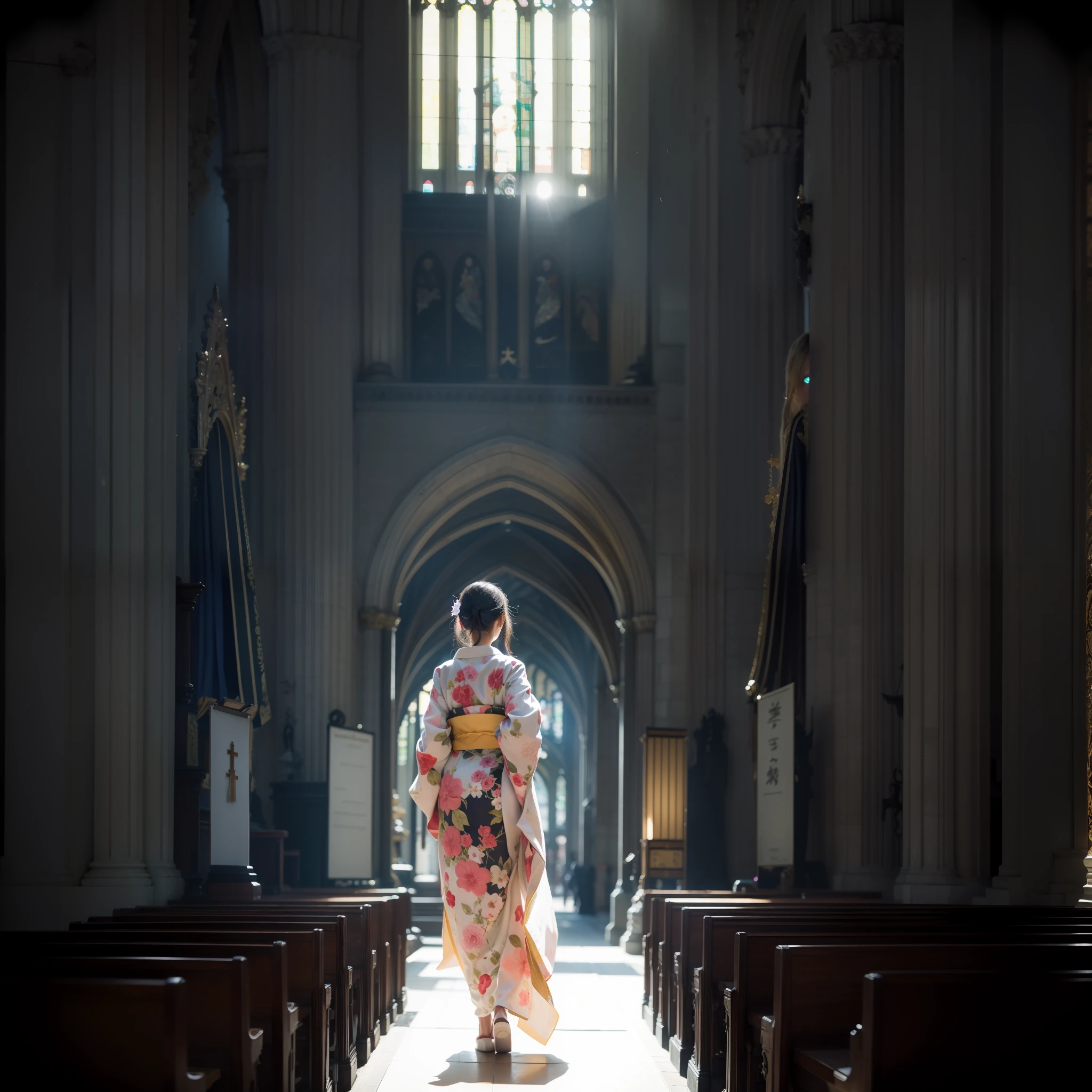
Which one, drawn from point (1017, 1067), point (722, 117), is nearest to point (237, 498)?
point (722, 117)

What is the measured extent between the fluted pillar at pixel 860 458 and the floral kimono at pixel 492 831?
4.49 m

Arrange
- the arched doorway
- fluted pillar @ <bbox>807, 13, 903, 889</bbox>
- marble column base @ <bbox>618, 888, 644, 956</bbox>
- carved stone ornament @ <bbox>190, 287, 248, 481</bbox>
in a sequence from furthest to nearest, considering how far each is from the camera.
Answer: the arched doorway → marble column base @ <bbox>618, 888, 644, 956</bbox> → fluted pillar @ <bbox>807, 13, 903, 889</bbox> → carved stone ornament @ <bbox>190, 287, 248, 481</bbox>

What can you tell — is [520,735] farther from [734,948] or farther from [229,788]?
[229,788]

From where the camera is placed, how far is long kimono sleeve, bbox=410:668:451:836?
5.73 metres

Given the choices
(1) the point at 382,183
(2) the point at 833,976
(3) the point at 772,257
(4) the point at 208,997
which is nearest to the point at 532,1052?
(2) the point at 833,976

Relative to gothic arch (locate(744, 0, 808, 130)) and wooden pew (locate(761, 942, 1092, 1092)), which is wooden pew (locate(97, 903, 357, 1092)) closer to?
wooden pew (locate(761, 942, 1092, 1092))

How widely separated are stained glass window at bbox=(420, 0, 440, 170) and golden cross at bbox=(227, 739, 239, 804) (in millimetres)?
15615

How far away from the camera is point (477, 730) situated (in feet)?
18.8

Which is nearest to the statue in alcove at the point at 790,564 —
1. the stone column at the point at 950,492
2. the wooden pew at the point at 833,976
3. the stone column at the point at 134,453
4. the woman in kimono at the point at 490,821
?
the stone column at the point at 950,492

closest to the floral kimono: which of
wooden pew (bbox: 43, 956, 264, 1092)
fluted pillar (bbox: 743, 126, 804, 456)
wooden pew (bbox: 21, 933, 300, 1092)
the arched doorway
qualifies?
the arched doorway

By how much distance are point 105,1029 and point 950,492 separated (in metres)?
6.02

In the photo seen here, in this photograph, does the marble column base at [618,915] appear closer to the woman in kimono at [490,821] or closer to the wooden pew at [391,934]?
the wooden pew at [391,934]

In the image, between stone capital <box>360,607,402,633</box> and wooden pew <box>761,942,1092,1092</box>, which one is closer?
wooden pew <box>761,942,1092,1092</box>

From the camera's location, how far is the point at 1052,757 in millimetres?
7418
